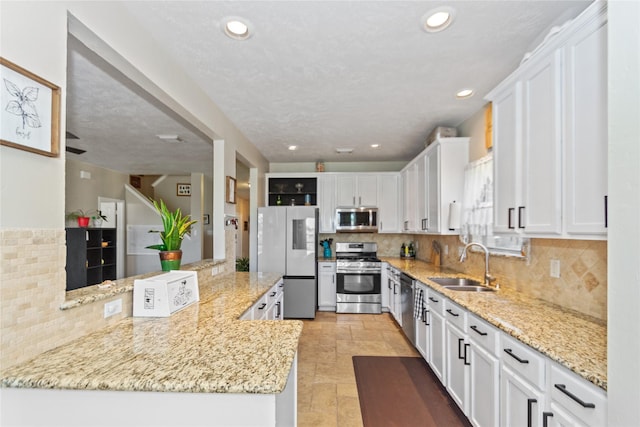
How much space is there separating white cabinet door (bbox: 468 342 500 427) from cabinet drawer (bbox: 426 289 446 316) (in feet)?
1.75

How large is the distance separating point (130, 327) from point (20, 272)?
618mm

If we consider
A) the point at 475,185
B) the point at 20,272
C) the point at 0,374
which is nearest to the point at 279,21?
the point at 20,272

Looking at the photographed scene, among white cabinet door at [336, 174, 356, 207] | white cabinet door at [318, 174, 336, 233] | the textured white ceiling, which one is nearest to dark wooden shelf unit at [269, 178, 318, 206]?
white cabinet door at [318, 174, 336, 233]

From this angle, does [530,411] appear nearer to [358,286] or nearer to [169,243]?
[169,243]

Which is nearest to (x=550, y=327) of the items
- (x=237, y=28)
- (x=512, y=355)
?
(x=512, y=355)

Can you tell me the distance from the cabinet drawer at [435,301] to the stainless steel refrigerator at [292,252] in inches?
83.6

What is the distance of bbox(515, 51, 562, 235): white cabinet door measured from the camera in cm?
154

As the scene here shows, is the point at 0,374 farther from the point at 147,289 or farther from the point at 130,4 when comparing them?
the point at 130,4

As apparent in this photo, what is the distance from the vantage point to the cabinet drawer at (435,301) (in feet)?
8.36

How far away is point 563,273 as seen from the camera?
1938 mm

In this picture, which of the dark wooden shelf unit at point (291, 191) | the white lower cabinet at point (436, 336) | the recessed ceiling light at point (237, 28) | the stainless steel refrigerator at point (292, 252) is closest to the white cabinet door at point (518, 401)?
the white lower cabinet at point (436, 336)

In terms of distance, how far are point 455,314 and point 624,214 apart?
4.92 feet

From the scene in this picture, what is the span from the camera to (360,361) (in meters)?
3.19

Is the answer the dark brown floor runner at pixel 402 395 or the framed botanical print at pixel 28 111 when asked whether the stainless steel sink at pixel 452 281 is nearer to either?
the dark brown floor runner at pixel 402 395
